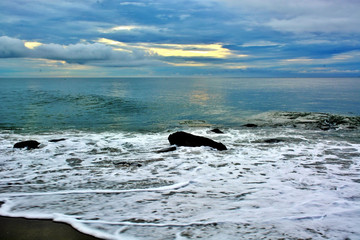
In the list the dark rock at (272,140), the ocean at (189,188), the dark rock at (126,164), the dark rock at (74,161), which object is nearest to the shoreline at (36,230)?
the ocean at (189,188)

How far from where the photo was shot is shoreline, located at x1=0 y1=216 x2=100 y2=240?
4746 millimetres

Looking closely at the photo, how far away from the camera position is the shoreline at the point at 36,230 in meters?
4.75

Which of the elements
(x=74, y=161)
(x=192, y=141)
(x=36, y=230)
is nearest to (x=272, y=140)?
(x=192, y=141)

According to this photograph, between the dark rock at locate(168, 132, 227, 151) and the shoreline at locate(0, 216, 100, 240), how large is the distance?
8865mm

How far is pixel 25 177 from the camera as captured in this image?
8672mm

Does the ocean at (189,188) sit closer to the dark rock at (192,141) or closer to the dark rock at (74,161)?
the dark rock at (74,161)

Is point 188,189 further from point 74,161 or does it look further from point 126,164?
point 74,161

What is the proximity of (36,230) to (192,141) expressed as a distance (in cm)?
944

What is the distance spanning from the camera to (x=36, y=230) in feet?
16.3

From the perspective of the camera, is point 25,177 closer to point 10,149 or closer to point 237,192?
point 10,149

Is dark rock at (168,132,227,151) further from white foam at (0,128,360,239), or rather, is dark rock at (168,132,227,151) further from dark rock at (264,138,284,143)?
dark rock at (264,138,284,143)

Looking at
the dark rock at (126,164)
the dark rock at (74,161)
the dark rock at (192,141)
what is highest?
the dark rock at (192,141)

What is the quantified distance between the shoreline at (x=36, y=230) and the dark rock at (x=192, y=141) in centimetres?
886

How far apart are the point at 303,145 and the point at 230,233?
446 inches
